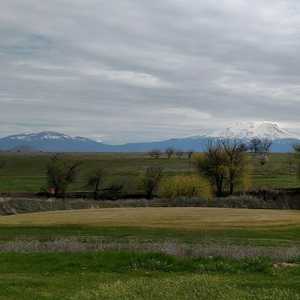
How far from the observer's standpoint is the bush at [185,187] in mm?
95562

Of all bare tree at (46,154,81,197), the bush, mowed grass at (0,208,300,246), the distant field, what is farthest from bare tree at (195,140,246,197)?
mowed grass at (0,208,300,246)

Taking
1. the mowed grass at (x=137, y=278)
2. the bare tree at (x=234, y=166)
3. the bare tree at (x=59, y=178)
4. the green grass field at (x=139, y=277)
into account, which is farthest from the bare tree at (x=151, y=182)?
the mowed grass at (x=137, y=278)

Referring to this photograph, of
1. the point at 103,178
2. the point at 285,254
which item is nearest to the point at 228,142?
the point at 103,178

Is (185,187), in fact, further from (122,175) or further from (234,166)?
(122,175)

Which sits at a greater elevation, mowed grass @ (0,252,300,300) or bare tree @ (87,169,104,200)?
mowed grass @ (0,252,300,300)

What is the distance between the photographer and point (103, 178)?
130500 millimetres

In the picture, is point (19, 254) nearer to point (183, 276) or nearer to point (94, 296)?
point (183, 276)

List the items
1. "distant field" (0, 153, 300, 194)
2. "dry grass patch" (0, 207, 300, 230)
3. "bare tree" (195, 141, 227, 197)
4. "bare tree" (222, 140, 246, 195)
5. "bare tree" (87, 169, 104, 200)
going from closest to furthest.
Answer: "dry grass patch" (0, 207, 300, 230) < "bare tree" (222, 140, 246, 195) < "bare tree" (195, 141, 227, 197) < "bare tree" (87, 169, 104, 200) < "distant field" (0, 153, 300, 194)

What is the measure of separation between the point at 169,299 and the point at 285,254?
1057 centimetres

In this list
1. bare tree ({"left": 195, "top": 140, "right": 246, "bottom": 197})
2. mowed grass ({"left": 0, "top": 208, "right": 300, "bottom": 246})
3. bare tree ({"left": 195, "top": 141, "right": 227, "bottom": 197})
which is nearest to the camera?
mowed grass ({"left": 0, "top": 208, "right": 300, "bottom": 246})

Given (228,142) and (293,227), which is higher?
(228,142)

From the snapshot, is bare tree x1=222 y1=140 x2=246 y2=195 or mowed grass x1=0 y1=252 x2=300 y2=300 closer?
mowed grass x1=0 y1=252 x2=300 y2=300

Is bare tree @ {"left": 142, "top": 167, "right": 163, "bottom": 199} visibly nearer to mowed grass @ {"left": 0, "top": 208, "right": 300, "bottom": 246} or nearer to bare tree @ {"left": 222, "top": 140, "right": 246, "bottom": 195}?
bare tree @ {"left": 222, "top": 140, "right": 246, "bottom": 195}

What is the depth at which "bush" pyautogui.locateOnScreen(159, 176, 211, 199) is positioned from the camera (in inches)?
3762
